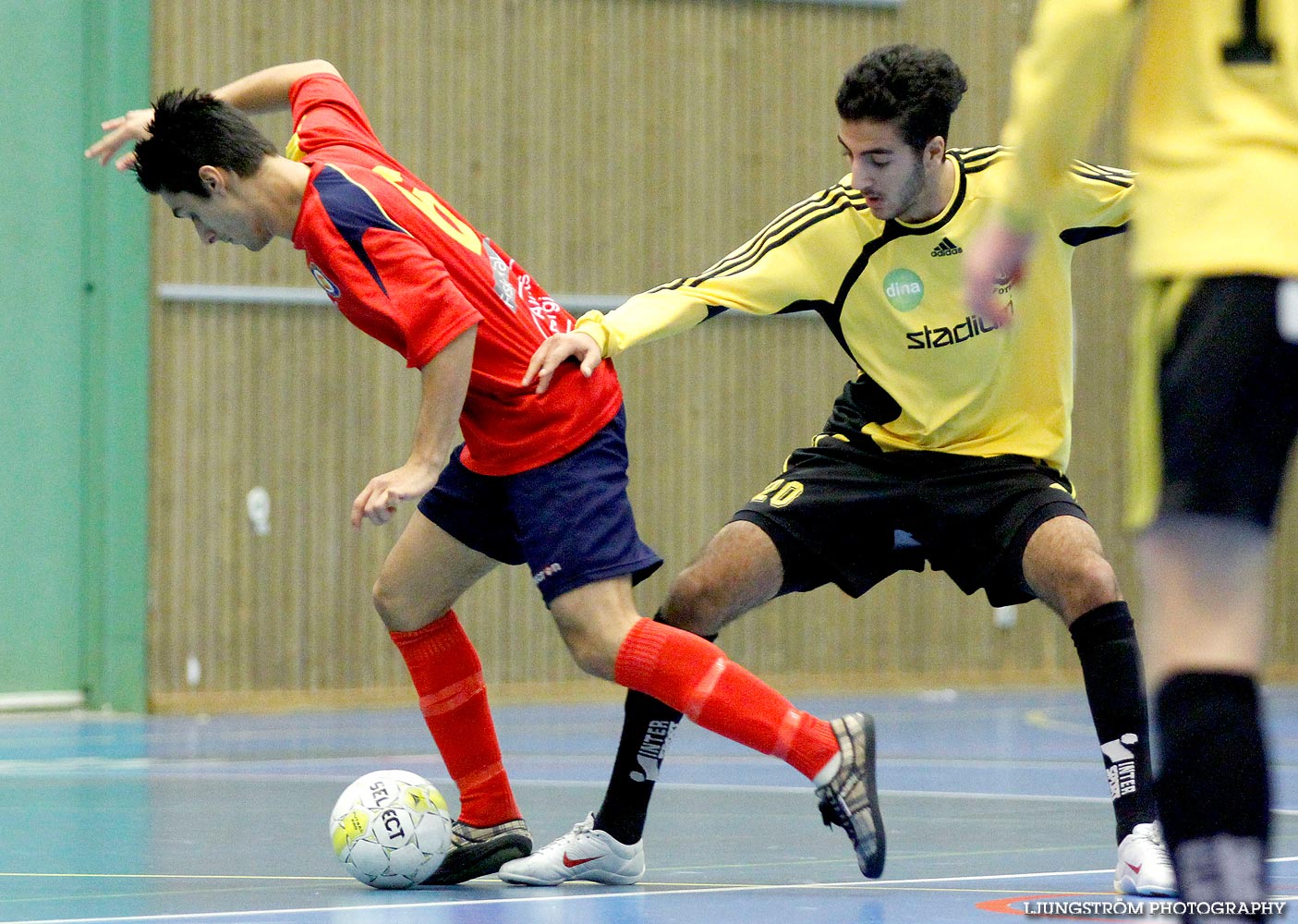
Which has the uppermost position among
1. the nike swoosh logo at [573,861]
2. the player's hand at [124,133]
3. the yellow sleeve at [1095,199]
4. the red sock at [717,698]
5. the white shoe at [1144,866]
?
the player's hand at [124,133]

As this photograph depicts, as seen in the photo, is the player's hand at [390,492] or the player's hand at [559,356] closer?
the player's hand at [390,492]

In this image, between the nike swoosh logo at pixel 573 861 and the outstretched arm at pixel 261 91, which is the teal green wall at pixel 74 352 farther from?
the nike swoosh logo at pixel 573 861

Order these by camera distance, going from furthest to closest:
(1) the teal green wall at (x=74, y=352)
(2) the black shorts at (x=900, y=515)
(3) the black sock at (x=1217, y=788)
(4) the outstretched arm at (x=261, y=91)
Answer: (1) the teal green wall at (x=74, y=352) < (4) the outstretched arm at (x=261, y=91) < (2) the black shorts at (x=900, y=515) < (3) the black sock at (x=1217, y=788)

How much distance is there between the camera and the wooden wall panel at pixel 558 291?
35.6 ft

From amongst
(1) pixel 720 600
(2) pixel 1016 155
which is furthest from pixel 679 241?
(2) pixel 1016 155

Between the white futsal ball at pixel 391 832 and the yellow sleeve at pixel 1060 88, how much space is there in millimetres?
2444

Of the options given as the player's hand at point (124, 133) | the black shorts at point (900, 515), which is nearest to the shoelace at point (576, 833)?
the black shorts at point (900, 515)

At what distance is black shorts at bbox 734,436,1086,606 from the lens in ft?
14.3

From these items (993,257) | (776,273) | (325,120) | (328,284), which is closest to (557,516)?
(328,284)

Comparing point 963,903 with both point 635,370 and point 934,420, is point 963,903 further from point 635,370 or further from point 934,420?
point 635,370

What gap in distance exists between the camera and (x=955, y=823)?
5434mm

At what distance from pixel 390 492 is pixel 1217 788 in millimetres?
2083

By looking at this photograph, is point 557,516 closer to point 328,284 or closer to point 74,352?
point 328,284

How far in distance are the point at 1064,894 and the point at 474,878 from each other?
1.40 meters
